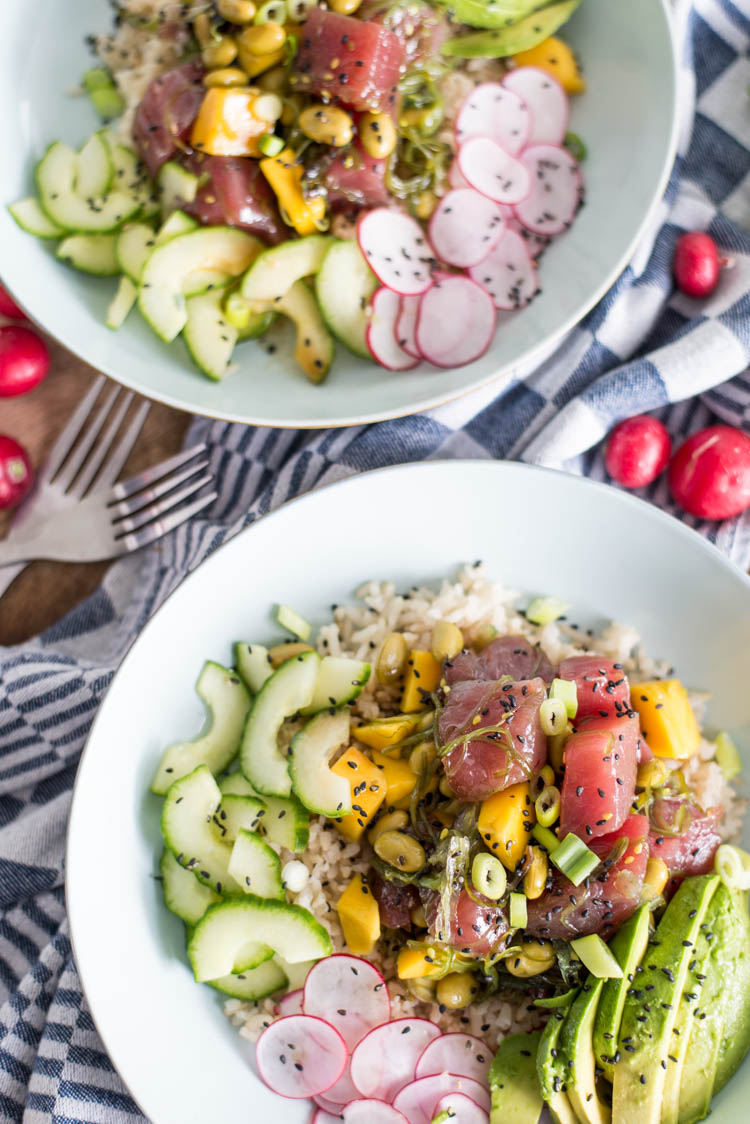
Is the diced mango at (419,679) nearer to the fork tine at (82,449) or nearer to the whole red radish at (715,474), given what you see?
the whole red radish at (715,474)

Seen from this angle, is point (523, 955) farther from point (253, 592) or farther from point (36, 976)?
point (36, 976)

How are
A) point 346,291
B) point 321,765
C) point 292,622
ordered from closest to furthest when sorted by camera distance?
point 321,765
point 292,622
point 346,291

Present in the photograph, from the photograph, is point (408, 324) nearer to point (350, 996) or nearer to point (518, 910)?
point (518, 910)

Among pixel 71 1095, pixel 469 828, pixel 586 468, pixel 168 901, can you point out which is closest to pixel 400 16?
pixel 586 468

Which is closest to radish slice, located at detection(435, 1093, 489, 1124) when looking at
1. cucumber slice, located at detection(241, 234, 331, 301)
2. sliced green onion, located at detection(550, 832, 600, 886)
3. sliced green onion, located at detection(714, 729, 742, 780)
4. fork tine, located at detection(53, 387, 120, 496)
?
sliced green onion, located at detection(550, 832, 600, 886)

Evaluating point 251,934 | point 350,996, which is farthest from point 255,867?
point 350,996

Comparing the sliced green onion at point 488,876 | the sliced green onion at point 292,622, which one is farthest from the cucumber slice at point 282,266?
the sliced green onion at point 488,876

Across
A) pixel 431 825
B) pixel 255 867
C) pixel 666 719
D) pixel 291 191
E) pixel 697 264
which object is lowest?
pixel 255 867
